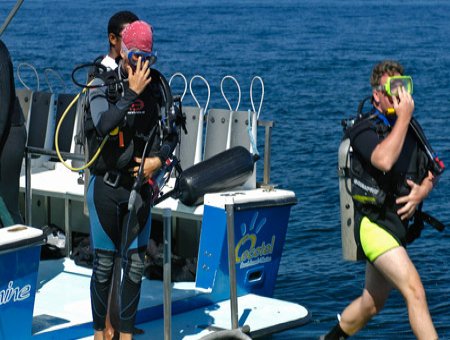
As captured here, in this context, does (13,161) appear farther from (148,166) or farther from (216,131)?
(216,131)

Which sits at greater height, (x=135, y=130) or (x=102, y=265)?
(x=135, y=130)

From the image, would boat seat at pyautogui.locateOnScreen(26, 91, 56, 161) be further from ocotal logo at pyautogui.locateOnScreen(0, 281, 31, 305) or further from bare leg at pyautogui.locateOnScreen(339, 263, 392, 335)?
bare leg at pyautogui.locateOnScreen(339, 263, 392, 335)

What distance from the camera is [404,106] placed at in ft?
17.9

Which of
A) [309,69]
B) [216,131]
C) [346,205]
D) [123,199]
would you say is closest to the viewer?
[123,199]

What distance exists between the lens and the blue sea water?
10141 millimetres

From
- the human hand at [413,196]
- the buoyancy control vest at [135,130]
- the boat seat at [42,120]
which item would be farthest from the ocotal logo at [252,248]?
the boat seat at [42,120]

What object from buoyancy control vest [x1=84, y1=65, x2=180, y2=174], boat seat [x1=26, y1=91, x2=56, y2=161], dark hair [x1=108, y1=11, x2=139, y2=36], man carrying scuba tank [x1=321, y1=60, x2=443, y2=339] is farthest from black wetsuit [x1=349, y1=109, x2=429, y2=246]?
boat seat [x1=26, y1=91, x2=56, y2=161]

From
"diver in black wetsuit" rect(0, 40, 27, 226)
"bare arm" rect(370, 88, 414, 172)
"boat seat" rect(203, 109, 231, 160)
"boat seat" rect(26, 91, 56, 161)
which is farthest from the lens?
"boat seat" rect(26, 91, 56, 161)

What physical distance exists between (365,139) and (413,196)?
0.38 m

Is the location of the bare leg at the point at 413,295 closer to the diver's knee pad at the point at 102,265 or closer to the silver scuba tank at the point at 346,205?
the silver scuba tank at the point at 346,205

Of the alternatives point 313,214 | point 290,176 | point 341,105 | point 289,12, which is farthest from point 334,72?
point 289,12

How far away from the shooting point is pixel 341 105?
21.1 m

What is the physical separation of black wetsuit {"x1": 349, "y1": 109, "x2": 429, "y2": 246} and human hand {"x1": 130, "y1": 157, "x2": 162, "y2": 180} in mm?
1000

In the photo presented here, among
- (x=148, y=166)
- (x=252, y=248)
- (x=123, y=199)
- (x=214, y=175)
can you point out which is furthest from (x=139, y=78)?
(x=252, y=248)
